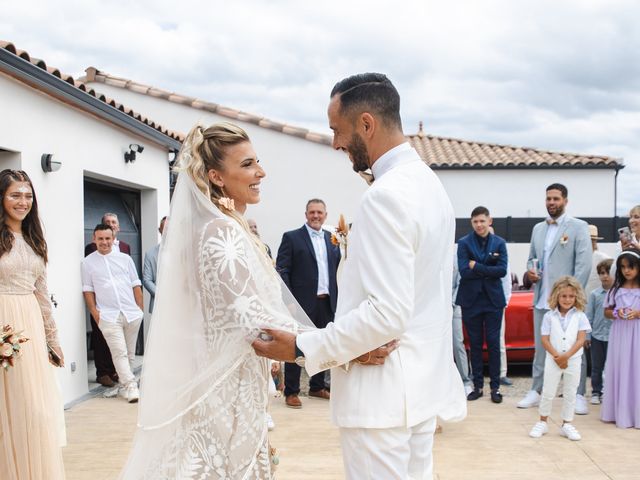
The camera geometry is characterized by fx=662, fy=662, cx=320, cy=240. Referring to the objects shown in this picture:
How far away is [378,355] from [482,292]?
214 inches

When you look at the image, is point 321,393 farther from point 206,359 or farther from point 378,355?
point 378,355

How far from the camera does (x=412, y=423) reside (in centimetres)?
221

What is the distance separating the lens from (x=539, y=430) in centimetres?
595

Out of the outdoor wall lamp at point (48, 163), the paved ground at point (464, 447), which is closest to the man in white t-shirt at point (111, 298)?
the paved ground at point (464, 447)

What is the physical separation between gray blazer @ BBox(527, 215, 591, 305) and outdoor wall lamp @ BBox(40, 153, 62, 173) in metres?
4.99

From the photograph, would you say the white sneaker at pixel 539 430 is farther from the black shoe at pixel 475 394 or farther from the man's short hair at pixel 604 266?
the man's short hair at pixel 604 266

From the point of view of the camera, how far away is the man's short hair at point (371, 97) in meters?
2.33

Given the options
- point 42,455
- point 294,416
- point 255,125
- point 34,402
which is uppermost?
point 255,125

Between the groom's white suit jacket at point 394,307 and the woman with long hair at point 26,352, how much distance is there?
2439mm

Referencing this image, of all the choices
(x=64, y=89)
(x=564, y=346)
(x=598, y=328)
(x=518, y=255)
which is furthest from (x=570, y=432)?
(x=518, y=255)

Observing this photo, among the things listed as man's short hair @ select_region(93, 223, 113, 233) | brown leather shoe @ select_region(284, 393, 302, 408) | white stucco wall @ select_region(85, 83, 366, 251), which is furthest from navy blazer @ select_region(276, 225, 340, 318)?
white stucco wall @ select_region(85, 83, 366, 251)

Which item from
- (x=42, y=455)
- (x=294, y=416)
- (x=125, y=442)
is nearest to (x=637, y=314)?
(x=294, y=416)

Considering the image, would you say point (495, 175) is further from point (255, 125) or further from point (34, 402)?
point (34, 402)

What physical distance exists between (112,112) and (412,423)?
6.71 meters
